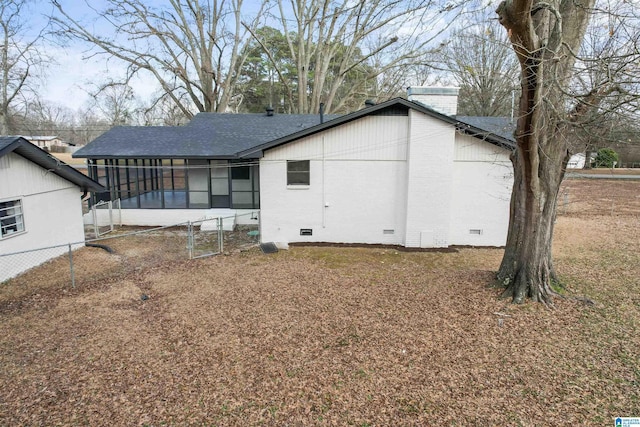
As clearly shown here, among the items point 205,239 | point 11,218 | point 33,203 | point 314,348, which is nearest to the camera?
point 314,348

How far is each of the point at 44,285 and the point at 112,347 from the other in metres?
4.37

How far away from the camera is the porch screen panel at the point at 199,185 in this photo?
15.5 meters

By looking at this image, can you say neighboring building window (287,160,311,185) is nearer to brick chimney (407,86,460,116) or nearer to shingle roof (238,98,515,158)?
Answer: shingle roof (238,98,515,158)

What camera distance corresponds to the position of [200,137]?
1620cm

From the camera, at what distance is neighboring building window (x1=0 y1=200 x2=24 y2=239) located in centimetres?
945

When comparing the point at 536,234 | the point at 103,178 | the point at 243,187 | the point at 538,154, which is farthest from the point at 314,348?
the point at 103,178

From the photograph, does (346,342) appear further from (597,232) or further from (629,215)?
(629,215)

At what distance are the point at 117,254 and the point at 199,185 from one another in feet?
16.9

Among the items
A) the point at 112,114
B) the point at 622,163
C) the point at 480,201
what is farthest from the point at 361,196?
the point at 112,114

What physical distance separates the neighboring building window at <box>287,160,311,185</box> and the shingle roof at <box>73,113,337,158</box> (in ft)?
10.1

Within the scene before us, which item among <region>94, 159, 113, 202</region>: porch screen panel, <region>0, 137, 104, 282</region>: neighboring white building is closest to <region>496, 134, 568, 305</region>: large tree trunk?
<region>0, 137, 104, 282</region>: neighboring white building

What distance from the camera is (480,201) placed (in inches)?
476

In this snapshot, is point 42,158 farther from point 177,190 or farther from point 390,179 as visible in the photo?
point 390,179

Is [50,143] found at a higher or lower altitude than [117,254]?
higher
